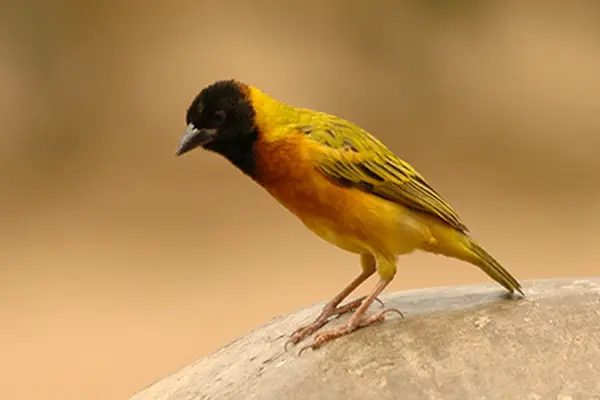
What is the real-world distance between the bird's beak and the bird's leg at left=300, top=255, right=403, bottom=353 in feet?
2.23

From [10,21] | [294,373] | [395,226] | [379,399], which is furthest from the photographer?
[10,21]

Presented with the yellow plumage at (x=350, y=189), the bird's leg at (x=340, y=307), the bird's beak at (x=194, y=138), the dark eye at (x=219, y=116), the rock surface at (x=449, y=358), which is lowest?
the rock surface at (x=449, y=358)

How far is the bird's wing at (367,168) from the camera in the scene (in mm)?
2854

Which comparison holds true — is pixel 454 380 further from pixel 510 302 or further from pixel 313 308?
pixel 313 308

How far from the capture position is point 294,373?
272 centimetres

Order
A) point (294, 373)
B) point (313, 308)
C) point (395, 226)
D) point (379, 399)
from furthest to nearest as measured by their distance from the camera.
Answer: point (313, 308) → point (395, 226) → point (294, 373) → point (379, 399)

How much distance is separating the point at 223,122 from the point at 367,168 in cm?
48

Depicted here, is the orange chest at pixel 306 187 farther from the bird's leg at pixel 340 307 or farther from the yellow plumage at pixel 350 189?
the bird's leg at pixel 340 307

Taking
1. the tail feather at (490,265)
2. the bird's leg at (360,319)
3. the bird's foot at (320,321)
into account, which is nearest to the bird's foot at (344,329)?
the bird's leg at (360,319)

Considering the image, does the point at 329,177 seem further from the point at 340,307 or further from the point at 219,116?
the point at 340,307

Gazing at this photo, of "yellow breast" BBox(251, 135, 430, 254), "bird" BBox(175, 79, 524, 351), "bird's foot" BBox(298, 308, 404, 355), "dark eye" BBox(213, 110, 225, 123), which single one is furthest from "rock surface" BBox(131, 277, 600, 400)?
"dark eye" BBox(213, 110, 225, 123)

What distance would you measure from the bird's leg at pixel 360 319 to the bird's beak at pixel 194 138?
2.23 ft

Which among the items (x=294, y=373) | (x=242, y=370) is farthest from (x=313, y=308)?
(x=294, y=373)

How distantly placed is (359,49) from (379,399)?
14.6 ft
